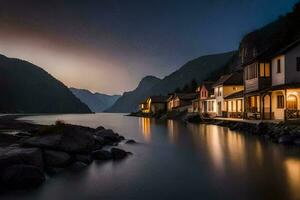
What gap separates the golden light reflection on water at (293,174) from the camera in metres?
11.1

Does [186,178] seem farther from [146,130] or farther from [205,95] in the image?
[205,95]

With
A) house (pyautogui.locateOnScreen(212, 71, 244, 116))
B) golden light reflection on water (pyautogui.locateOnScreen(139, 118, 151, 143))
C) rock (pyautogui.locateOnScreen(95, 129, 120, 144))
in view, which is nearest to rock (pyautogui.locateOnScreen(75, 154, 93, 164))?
rock (pyautogui.locateOnScreen(95, 129, 120, 144))

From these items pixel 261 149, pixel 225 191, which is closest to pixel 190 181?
pixel 225 191

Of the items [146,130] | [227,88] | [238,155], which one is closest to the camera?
[238,155]

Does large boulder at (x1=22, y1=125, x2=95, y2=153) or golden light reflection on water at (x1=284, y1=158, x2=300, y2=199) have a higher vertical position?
large boulder at (x1=22, y1=125, x2=95, y2=153)

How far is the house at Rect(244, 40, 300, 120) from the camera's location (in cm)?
3216

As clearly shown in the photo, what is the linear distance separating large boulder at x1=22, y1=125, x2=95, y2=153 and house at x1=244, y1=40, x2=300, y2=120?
869 inches

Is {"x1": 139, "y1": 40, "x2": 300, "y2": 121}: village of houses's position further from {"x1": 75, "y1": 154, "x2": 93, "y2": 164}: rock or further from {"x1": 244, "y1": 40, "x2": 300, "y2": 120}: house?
{"x1": 75, "y1": 154, "x2": 93, "y2": 164}: rock

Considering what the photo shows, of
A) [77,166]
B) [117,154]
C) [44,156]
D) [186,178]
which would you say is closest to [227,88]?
[117,154]

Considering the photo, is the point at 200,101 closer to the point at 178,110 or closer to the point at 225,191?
the point at 178,110

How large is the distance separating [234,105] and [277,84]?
59.2 ft

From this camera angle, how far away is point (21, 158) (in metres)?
13.3

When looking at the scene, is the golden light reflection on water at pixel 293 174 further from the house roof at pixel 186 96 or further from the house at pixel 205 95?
the house roof at pixel 186 96

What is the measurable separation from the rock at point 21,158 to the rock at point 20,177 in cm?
40
